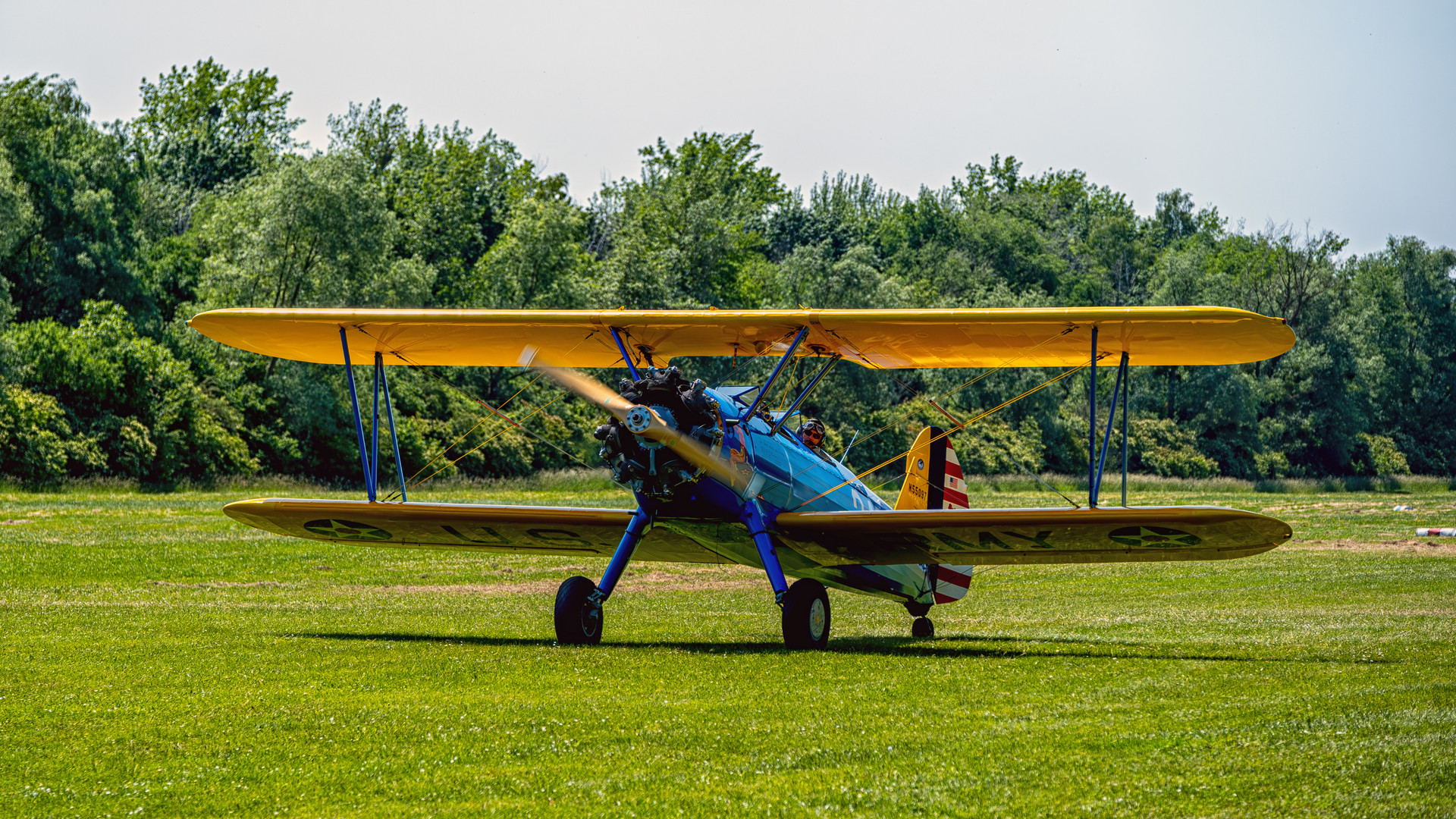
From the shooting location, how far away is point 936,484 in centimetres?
1786

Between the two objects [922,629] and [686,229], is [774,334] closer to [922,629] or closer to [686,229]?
[922,629]

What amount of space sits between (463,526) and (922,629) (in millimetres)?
5627

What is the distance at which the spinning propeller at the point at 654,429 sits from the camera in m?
12.1

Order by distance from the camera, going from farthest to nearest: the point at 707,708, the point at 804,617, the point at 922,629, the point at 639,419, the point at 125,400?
the point at 125,400
the point at 922,629
the point at 804,617
the point at 639,419
the point at 707,708

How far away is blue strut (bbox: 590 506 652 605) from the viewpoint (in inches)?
526

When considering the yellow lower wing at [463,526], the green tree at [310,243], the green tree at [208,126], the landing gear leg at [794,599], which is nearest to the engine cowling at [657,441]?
the landing gear leg at [794,599]

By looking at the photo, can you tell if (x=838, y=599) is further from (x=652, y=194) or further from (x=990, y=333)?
(x=652, y=194)

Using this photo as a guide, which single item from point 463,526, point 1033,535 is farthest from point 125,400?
point 1033,535

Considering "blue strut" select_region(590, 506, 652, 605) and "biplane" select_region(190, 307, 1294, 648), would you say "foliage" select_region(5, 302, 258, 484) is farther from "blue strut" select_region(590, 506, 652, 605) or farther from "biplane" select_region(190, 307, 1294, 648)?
"blue strut" select_region(590, 506, 652, 605)

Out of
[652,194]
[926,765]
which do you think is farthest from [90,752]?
[652,194]

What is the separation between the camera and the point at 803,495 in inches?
562

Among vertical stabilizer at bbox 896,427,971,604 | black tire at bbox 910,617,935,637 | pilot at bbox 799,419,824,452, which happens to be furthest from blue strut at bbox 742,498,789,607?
vertical stabilizer at bbox 896,427,971,604

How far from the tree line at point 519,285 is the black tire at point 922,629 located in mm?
9651

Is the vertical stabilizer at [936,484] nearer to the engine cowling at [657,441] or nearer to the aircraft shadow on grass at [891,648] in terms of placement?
the aircraft shadow on grass at [891,648]
